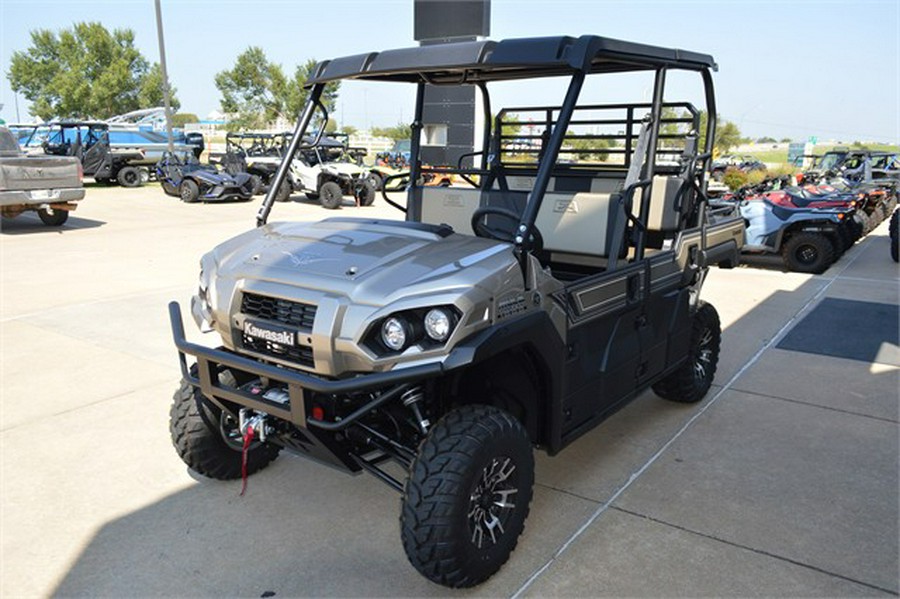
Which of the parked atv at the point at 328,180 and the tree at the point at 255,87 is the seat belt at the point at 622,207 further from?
A: the tree at the point at 255,87

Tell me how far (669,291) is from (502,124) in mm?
1954

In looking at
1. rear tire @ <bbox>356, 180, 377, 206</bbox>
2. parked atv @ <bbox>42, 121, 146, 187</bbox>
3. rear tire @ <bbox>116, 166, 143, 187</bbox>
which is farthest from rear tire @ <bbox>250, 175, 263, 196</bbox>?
parked atv @ <bbox>42, 121, 146, 187</bbox>

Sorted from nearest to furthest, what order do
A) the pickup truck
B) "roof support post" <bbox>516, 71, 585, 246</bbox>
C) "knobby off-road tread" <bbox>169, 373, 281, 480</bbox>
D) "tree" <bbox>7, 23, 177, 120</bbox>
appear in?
"roof support post" <bbox>516, 71, 585, 246</bbox>, "knobby off-road tread" <bbox>169, 373, 281, 480</bbox>, the pickup truck, "tree" <bbox>7, 23, 177, 120</bbox>

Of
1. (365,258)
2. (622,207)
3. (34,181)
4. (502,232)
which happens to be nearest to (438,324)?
(365,258)

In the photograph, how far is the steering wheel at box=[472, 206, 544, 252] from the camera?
2.70 metres

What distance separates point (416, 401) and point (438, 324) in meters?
0.35

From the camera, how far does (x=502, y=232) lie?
3.14 m

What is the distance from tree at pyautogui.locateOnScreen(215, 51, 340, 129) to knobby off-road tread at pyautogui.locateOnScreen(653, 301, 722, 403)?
49.0 m

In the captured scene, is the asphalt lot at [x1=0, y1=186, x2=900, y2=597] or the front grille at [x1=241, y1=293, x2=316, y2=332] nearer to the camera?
the front grille at [x1=241, y1=293, x2=316, y2=332]

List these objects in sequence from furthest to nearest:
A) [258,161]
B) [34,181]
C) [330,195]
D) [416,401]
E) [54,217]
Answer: [258,161]
[330,195]
[54,217]
[34,181]
[416,401]

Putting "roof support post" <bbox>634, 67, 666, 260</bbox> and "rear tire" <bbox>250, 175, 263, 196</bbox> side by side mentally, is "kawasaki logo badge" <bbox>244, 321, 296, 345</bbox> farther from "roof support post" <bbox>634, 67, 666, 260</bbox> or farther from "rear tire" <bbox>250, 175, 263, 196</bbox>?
"rear tire" <bbox>250, 175, 263, 196</bbox>

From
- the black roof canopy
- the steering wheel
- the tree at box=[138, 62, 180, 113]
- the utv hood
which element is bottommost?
the utv hood

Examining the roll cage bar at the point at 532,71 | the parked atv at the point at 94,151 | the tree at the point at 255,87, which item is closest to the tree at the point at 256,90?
the tree at the point at 255,87

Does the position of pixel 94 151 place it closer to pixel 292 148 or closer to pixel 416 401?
pixel 292 148
